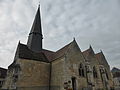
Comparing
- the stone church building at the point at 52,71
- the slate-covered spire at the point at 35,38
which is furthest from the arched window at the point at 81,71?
the slate-covered spire at the point at 35,38

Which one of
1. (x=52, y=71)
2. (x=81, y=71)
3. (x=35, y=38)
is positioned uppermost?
(x=35, y=38)

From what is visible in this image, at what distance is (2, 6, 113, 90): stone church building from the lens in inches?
655

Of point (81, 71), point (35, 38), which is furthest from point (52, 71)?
point (35, 38)

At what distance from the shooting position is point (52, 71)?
19.7 m

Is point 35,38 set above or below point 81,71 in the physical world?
above

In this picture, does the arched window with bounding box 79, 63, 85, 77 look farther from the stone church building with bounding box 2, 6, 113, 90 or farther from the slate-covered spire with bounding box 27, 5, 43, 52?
the slate-covered spire with bounding box 27, 5, 43, 52

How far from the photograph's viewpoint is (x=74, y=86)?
17.8 m

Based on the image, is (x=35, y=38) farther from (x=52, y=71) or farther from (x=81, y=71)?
(x=81, y=71)

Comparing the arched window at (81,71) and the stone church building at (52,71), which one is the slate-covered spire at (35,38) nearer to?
the stone church building at (52,71)

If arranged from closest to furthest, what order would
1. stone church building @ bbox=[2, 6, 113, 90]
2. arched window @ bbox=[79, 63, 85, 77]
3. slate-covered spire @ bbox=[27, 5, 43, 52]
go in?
stone church building @ bbox=[2, 6, 113, 90] < arched window @ bbox=[79, 63, 85, 77] < slate-covered spire @ bbox=[27, 5, 43, 52]

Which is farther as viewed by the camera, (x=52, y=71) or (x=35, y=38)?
(x=35, y=38)

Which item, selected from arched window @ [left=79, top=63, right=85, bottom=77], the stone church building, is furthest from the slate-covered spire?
arched window @ [left=79, top=63, right=85, bottom=77]

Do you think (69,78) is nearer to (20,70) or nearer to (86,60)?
(86,60)

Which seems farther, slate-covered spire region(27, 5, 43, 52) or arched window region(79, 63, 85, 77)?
slate-covered spire region(27, 5, 43, 52)
